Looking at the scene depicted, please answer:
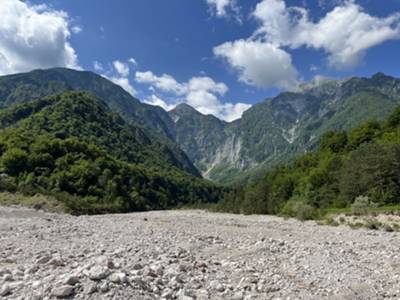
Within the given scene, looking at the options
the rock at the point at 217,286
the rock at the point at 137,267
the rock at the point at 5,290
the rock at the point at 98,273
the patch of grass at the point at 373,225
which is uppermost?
the patch of grass at the point at 373,225

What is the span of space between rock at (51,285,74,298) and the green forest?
36.9 metres

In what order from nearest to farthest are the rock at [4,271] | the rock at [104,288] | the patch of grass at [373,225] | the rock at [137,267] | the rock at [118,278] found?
the rock at [104,288] → the rock at [118,278] → the rock at [4,271] → the rock at [137,267] → the patch of grass at [373,225]

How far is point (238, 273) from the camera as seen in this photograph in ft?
35.6

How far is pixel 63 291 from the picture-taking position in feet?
22.2

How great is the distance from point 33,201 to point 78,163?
35542mm

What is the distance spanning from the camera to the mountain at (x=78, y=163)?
6272 cm

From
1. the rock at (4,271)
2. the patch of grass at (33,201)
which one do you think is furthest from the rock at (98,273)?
the patch of grass at (33,201)

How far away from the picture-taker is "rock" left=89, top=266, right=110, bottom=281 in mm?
7440

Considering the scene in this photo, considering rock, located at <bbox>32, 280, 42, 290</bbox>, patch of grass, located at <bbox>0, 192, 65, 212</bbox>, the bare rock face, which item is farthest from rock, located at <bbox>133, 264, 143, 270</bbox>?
patch of grass, located at <bbox>0, 192, 65, 212</bbox>

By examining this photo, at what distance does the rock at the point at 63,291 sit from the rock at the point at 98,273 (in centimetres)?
61

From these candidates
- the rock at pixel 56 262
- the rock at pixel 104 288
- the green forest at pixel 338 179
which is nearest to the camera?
the rock at pixel 104 288

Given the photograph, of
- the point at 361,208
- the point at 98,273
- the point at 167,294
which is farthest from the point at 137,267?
the point at 361,208

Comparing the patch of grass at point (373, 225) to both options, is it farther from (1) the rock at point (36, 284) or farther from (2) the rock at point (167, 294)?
(1) the rock at point (36, 284)

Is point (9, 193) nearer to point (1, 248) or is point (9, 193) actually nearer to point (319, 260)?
point (1, 248)
